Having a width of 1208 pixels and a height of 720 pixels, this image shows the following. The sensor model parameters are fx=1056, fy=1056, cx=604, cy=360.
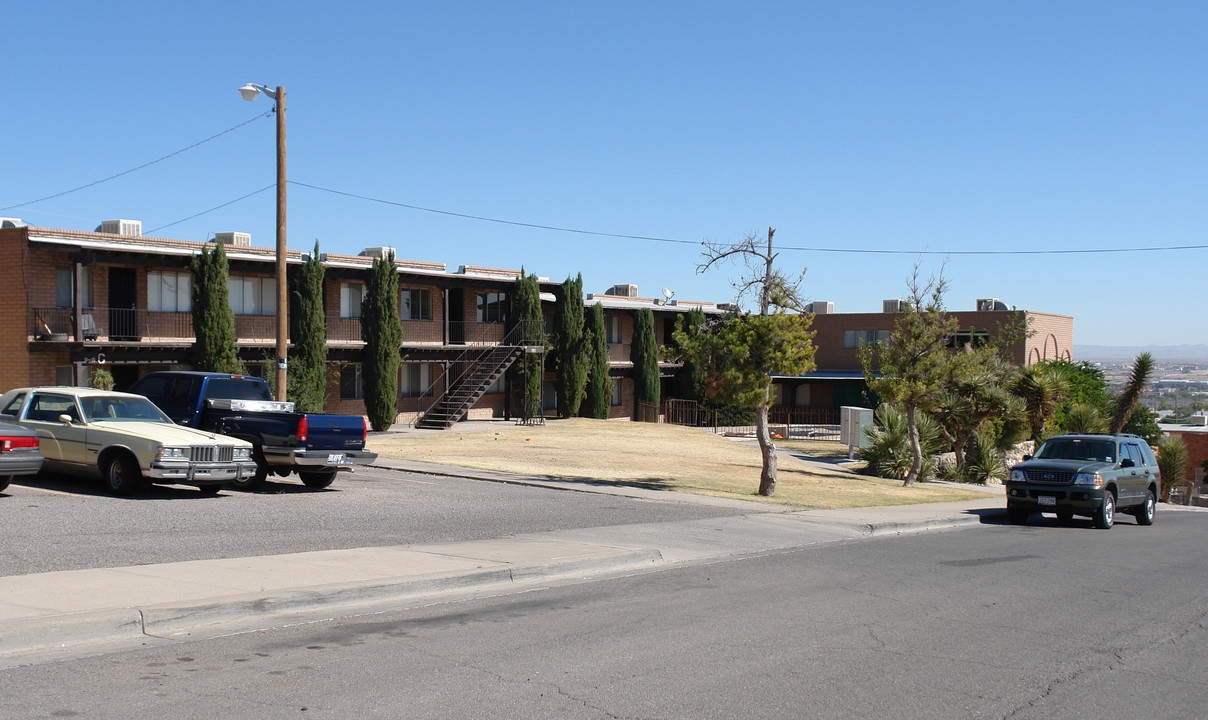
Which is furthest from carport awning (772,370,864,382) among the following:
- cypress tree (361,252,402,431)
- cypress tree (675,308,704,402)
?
cypress tree (361,252,402,431)

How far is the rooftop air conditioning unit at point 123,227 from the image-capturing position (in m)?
33.3

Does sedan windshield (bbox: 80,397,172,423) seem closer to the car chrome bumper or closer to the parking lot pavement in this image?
the car chrome bumper

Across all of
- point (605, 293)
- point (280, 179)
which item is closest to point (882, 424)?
point (280, 179)

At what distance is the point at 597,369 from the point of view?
45.5 m

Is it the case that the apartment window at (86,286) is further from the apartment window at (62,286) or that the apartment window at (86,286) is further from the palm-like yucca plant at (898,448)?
the palm-like yucca plant at (898,448)

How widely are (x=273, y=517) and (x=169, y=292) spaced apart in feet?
72.5

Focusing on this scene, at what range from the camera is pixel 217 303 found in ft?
104

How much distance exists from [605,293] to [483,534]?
46.7 meters

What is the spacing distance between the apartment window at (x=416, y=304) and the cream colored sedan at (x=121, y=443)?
77.9ft

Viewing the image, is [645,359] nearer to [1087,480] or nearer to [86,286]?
[86,286]

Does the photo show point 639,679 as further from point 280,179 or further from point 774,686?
point 280,179

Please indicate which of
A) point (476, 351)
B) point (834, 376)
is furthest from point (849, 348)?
point (476, 351)

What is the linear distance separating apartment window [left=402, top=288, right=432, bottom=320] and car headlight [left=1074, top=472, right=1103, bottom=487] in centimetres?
2717

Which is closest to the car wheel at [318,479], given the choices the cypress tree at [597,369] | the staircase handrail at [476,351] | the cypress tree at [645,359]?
the staircase handrail at [476,351]
